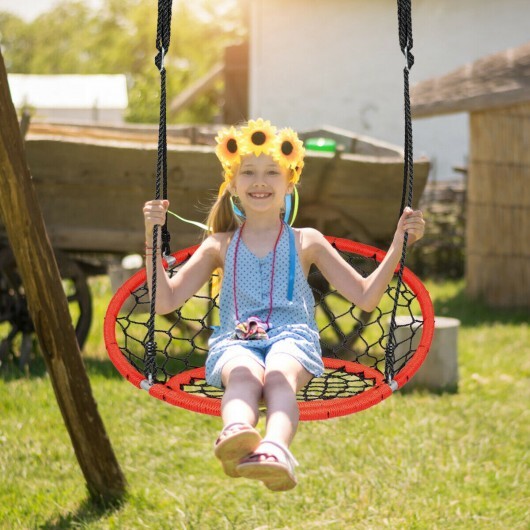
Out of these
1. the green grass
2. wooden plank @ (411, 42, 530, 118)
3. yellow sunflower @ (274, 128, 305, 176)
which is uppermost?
wooden plank @ (411, 42, 530, 118)

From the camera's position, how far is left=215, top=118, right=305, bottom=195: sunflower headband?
3455mm

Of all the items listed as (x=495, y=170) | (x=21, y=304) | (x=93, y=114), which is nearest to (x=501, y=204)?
(x=495, y=170)

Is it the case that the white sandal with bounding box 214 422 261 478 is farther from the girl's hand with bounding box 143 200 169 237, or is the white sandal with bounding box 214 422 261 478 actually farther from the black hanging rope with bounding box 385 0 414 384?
the girl's hand with bounding box 143 200 169 237

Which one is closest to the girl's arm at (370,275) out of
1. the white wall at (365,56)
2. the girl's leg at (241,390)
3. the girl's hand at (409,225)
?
the girl's hand at (409,225)

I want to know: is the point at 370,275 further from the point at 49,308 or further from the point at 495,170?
the point at 495,170

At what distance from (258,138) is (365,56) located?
15.3 meters

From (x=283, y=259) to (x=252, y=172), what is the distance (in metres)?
0.33

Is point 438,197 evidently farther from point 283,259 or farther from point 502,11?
point 283,259

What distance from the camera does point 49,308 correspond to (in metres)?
4.23

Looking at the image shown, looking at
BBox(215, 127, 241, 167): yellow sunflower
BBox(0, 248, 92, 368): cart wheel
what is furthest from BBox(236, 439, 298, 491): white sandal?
BBox(0, 248, 92, 368): cart wheel

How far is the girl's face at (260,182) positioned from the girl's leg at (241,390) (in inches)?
23.4

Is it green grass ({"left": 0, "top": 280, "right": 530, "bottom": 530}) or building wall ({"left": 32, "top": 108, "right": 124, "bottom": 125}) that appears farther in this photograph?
building wall ({"left": 32, "top": 108, "right": 124, "bottom": 125})

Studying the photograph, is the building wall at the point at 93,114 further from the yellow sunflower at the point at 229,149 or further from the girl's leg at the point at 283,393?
the girl's leg at the point at 283,393

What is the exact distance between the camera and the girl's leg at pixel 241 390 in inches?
115
